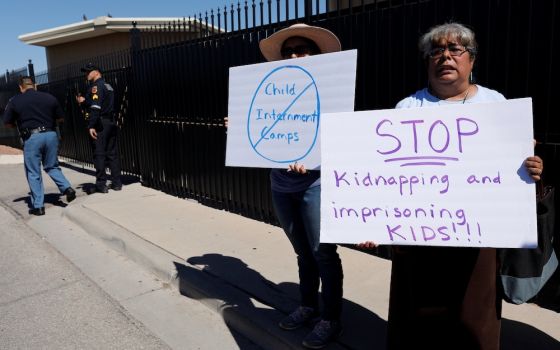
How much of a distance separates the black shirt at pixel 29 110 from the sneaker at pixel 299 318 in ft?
17.1

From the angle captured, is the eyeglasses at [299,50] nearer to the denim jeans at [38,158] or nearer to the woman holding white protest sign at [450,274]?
the woman holding white protest sign at [450,274]

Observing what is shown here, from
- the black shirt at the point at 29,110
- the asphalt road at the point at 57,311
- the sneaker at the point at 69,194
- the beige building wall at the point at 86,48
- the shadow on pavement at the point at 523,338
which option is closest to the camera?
the shadow on pavement at the point at 523,338

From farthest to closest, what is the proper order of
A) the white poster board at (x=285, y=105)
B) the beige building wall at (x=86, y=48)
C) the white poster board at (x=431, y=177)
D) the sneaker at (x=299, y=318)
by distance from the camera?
the beige building wall at (x=86, y=48)
the sneaker at (x=299, y=318)
the white poster board at (x=285, y=105)
the white poster board at (x=431, y=177)

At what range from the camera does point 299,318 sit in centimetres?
305

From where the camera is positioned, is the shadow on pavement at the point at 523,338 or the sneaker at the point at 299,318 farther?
the sneaker at the point at 299,318

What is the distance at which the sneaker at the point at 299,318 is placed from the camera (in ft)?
10.00

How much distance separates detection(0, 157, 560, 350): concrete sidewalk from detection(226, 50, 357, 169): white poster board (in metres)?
1.17

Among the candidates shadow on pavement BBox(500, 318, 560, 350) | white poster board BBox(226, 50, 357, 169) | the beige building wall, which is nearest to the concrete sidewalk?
shadow on pavement BBox(500, 318, 560, 350)

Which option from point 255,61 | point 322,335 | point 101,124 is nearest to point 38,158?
point 101,124

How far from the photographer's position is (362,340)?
2869 millimetres

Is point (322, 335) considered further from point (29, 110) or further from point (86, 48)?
point (86, 48)

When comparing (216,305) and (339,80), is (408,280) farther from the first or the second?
(216,305)

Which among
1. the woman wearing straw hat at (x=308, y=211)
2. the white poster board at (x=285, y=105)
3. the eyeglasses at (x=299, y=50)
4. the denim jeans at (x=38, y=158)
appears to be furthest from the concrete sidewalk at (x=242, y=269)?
the eyeglasses at (x=299, y=50)

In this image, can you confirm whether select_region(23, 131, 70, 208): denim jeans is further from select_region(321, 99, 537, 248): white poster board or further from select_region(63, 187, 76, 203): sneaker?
select_region(321, 99, 537, 248): white poster board
